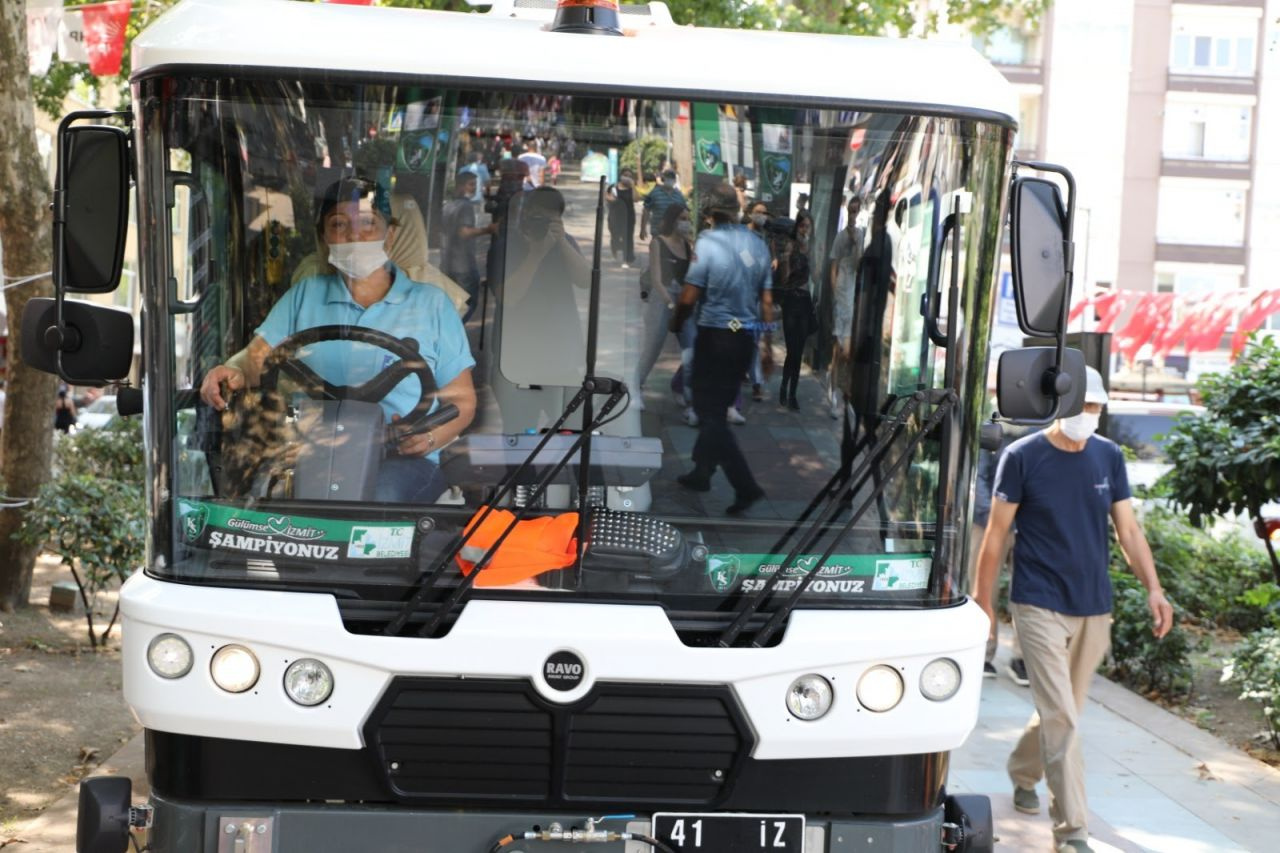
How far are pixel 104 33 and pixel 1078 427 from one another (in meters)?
10.6

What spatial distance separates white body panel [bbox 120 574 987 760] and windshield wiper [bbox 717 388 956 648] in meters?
0.11

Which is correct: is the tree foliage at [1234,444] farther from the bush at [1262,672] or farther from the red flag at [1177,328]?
the red flag at [1177,328]

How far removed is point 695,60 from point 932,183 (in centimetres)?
73

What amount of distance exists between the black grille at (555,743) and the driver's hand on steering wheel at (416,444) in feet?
2.12

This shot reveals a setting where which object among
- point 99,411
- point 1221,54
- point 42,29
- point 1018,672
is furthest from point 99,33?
point 1221,54

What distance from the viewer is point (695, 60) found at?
424 cm

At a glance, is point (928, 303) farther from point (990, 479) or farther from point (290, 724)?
point (990, 479)

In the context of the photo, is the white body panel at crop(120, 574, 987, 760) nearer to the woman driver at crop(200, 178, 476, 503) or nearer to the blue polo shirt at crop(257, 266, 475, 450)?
the woman driver at crop(200, 178, 476, 503)

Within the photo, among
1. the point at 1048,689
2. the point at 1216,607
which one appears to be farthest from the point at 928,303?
the point at 1216,607

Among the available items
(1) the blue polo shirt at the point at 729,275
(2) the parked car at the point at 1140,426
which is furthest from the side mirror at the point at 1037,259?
(2) the parked car at the point at 1140,426

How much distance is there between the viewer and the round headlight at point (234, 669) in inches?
160

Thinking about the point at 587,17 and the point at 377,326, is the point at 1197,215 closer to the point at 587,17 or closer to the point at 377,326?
the point at 587,17

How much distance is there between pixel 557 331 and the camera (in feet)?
14.1

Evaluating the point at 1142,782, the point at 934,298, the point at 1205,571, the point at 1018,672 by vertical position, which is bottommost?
the point at 1205,571
